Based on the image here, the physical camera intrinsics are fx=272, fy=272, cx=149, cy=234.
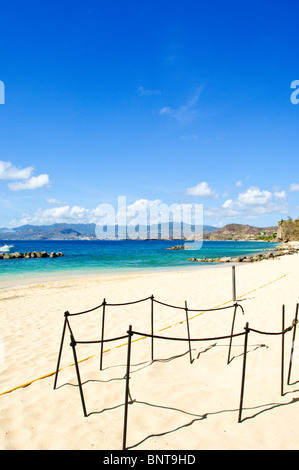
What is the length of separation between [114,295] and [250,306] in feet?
22.1

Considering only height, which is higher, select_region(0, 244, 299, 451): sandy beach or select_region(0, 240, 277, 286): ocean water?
select_region(0, 244, 299, 451): sandy beach

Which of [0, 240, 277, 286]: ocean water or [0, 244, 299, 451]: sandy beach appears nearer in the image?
[0, 244, 299, 451]: sandy beach

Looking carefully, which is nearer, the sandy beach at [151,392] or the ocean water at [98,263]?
the sandy beach at [151,392]

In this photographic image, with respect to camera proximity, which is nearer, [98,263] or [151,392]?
[151,392]

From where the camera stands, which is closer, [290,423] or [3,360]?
[290,423]

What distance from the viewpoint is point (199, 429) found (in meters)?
3.57

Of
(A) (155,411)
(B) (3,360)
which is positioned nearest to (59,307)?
(B) (3,360)

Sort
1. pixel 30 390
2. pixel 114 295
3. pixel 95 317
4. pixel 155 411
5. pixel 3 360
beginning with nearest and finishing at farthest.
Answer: pixel 155 411
pixel 30 390
pixel 3 360
pixel 95 317
pixel 114 295

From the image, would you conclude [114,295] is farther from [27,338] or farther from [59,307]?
[27,338]

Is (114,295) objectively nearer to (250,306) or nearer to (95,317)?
(95,317)

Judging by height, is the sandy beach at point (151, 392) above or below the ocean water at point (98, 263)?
above

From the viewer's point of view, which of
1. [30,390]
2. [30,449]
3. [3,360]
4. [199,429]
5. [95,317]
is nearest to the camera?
[30,449]

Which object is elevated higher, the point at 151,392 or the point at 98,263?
the point at 151,392
